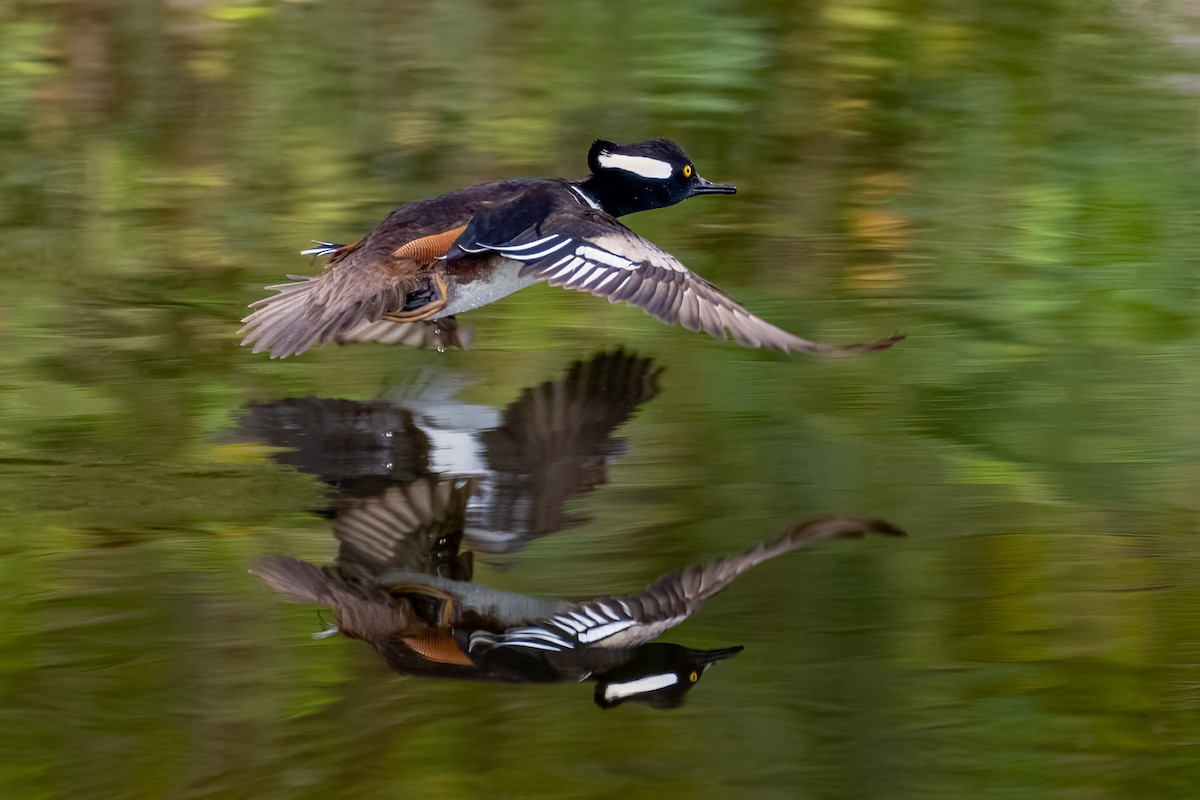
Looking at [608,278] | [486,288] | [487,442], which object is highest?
[608,278]

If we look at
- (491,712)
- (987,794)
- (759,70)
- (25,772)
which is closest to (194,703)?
(25,772)

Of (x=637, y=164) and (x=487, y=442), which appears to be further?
(x=637, y=164)

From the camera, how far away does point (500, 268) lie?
5.41 m

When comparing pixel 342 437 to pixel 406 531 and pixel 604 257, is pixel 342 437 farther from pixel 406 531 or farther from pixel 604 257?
pixel 604 257

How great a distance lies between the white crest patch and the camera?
3271 mm

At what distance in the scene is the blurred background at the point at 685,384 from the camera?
3121mm

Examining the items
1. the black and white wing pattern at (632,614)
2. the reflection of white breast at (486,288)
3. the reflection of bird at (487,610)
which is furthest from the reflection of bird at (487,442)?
the black and white wing pattern at (632,614)

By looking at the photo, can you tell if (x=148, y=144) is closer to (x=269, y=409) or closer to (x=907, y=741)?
(x=269, y=409)

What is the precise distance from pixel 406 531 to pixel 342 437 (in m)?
0.80

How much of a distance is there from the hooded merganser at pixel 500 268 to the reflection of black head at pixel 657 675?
123 centimetres

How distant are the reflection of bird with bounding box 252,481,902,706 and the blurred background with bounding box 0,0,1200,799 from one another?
8cm

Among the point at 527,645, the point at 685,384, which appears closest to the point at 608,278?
the point at 685,384

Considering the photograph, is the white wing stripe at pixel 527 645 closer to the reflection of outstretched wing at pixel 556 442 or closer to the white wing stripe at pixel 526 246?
the reflection of outstretched wing at pixel 556 442

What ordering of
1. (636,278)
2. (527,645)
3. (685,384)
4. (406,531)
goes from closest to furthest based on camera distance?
(527,645), (406,531), (636,278), (685,384)
